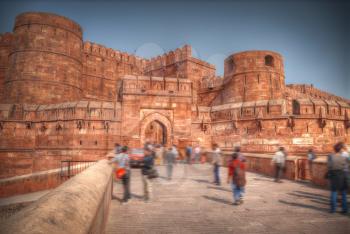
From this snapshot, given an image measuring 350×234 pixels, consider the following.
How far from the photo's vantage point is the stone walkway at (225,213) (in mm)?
3367

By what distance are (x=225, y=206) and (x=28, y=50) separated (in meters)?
22.2

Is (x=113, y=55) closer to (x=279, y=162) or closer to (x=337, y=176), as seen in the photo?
(x=279, y=162)

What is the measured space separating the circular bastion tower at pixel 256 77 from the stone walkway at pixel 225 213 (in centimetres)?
1444

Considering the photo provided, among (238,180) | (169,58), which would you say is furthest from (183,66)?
(238,180)

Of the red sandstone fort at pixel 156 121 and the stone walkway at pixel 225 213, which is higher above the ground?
the red sandstone fort at pixel 156 121

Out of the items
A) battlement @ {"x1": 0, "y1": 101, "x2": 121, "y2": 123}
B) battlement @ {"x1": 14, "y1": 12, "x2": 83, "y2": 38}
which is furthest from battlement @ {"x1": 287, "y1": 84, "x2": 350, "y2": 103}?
battlement @ {"x1": 14, "y1": 12, "x2": 83, "y2": 38}

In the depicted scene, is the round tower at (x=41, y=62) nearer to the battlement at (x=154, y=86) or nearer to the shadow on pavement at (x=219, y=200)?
the battlement at (x=154, y=86)

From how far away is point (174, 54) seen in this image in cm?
2659

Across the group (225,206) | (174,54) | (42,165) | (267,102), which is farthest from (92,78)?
(225,206)

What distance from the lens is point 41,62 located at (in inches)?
800

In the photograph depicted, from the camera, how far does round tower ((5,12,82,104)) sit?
1986 centimetres

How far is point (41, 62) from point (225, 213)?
21.5 m

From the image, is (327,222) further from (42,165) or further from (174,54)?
(174,54)

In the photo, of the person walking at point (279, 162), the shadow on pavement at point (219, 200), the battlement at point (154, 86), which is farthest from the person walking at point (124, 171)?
the battlement at point (154, 86)
